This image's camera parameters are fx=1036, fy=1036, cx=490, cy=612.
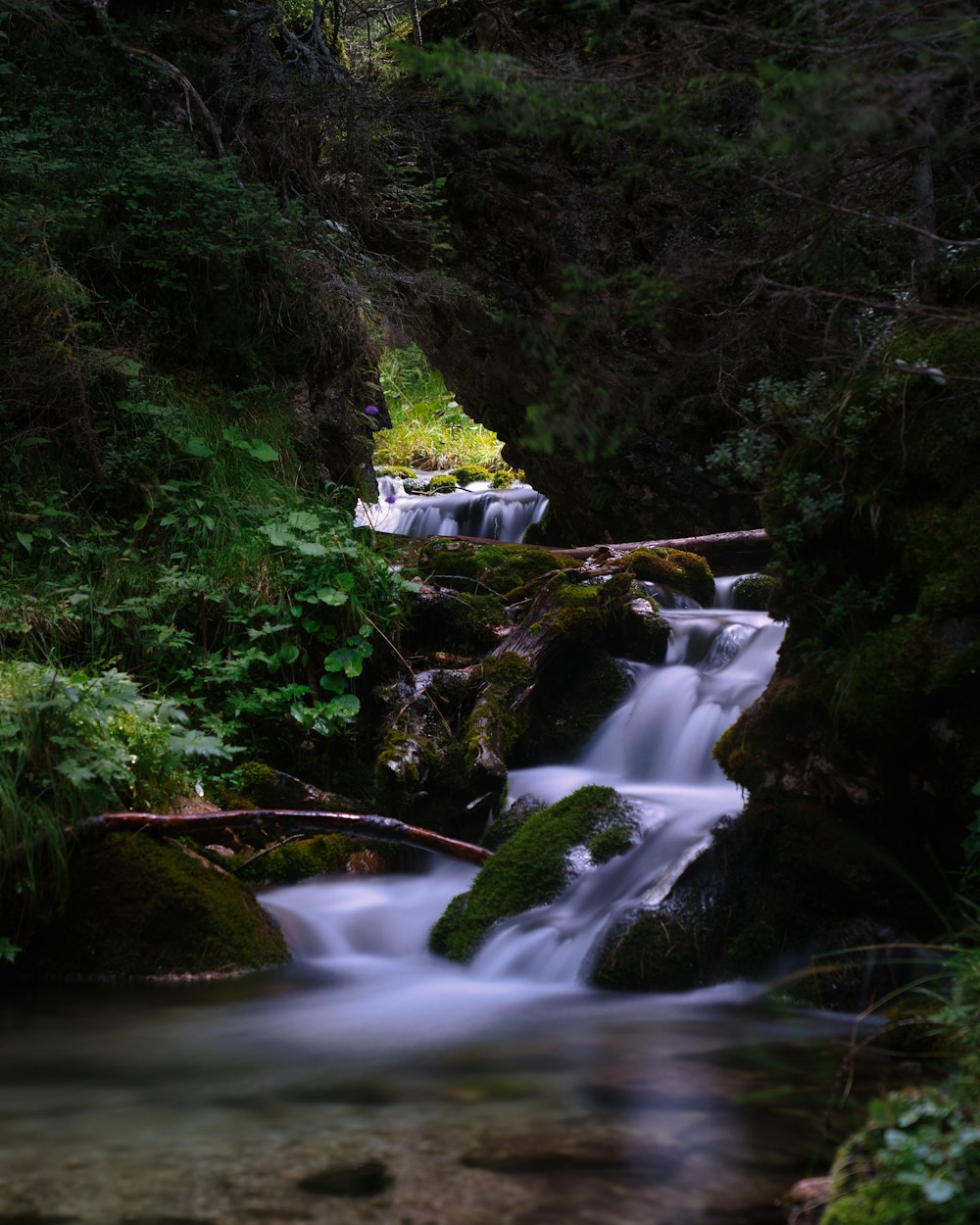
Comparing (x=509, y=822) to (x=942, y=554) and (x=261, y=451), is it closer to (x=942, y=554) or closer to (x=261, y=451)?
(x=942, y=554)

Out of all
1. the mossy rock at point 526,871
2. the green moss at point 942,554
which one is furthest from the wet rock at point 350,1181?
the green moss at point 942,554

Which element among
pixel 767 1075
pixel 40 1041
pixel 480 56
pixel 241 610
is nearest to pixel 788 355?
pixel 241 610

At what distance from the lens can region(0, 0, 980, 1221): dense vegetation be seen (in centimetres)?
379

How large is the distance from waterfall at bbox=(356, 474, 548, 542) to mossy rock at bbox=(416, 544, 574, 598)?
518cm

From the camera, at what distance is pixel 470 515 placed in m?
14.9

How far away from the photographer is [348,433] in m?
9.11

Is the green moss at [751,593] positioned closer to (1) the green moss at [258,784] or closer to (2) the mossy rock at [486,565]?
(2) the mossy rock at [486,565]

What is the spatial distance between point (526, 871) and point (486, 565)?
3.87 m

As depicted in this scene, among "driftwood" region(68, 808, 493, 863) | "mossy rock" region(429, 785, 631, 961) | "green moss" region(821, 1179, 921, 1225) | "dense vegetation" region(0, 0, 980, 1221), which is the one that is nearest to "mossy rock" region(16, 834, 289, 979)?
"driftwood" region(68, 808, 493, 863)

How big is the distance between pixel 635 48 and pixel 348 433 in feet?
12.3

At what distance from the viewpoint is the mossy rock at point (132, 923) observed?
4617 millimetres

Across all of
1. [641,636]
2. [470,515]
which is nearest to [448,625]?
[641,636]

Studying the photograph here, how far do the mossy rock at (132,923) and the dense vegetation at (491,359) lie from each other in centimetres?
21

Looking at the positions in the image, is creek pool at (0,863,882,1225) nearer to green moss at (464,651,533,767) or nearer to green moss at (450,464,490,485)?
green moss at (464,651,533,767)
